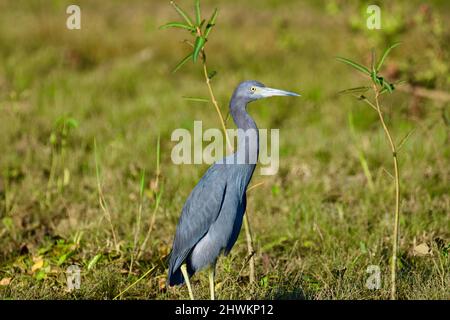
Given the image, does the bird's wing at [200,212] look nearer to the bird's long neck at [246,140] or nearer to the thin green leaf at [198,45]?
the bird's long neck at [246,140]

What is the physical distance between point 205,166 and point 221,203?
287 centimetres

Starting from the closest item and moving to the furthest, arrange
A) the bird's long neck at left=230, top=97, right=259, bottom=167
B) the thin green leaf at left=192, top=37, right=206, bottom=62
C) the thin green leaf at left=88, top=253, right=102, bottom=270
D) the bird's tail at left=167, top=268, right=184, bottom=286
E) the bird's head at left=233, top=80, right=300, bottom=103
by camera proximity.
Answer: the thin green leaf at left=192, top=37, right=206, bottom=62 → the bird's long neck at left=230, top=97, right=259, bottom=167 → the bird's head at left=233, top=80, right=300, bottom=103 → the bird's tail at left=167, top=268, right=184, bottom=286 → the thin green leaf at left=88, top=253, right=102, bottom=270

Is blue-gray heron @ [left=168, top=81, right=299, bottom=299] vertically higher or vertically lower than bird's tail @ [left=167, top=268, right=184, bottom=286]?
higher

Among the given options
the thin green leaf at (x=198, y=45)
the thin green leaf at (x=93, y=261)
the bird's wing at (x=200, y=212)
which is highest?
the thin green leaf at (x=198, y=45)

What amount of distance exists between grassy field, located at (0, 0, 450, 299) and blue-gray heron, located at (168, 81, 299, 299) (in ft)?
1.21

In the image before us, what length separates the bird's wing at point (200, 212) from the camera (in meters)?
4.04

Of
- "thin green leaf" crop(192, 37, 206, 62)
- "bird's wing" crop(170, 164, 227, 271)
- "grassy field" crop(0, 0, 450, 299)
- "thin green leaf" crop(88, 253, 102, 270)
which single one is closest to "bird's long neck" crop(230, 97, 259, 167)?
"bird's wing" crop(170, 164, 227, 271)

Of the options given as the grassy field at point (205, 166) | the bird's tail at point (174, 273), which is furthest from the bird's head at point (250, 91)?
the bird's tail at point (174, 273)

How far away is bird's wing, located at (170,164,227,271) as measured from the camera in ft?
Result: 13.2

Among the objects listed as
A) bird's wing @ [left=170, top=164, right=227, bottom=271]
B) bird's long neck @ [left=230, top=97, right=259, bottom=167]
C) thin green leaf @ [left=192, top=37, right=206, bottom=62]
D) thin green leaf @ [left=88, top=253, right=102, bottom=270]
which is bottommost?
thin green leaf @ [left=88, top=253, right=102, bottom=270]

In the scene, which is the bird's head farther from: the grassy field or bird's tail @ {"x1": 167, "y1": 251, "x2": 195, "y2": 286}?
bird's tail @ {"x1": 167, "y1": 251, "x2": 195, "y2": 286}

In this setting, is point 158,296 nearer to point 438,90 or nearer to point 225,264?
point 225,264

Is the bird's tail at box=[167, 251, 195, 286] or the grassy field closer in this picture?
the bird's tail at box=[167, 251, 195, 286]

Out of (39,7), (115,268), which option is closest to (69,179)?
(115,268)
